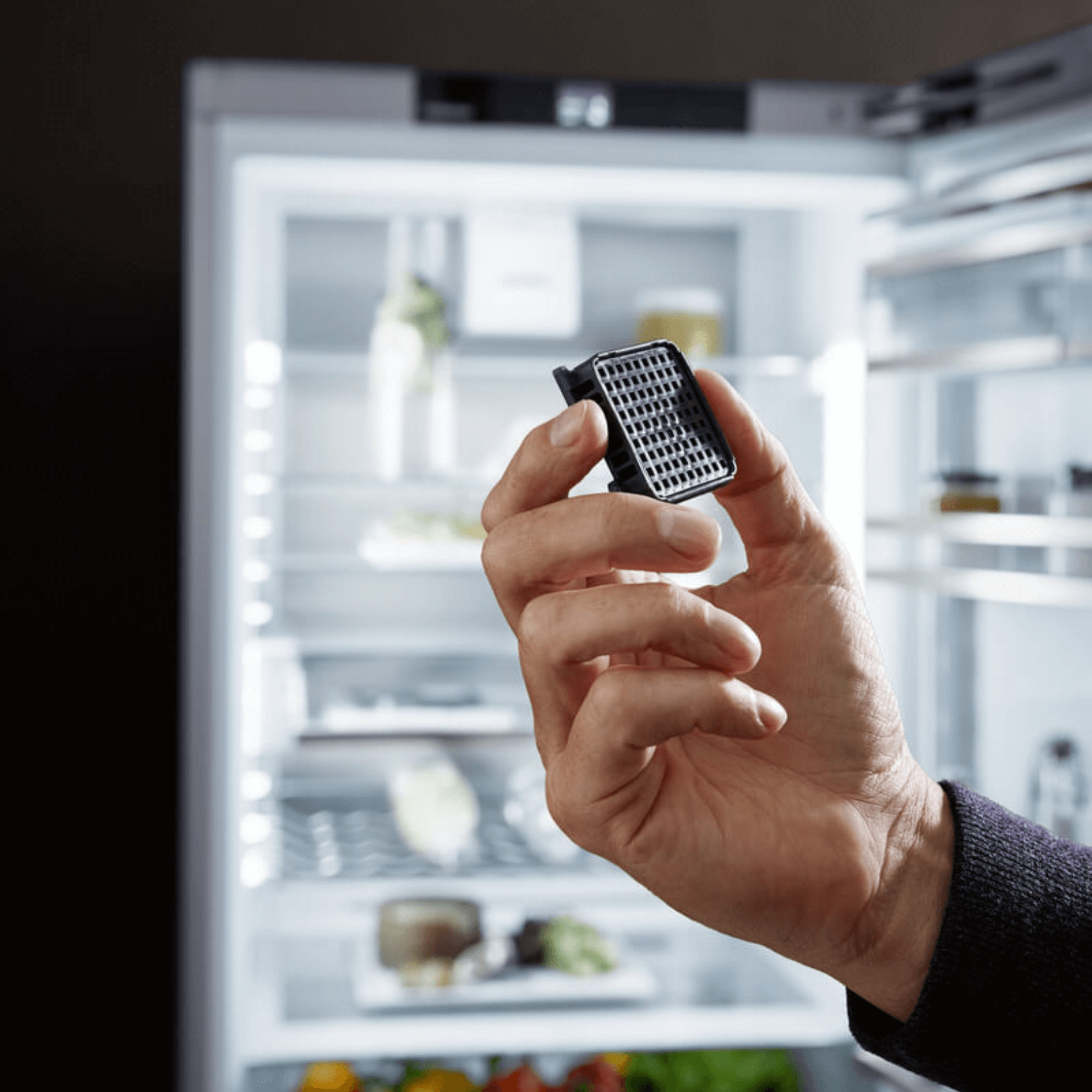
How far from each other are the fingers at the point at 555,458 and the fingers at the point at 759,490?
82 mm

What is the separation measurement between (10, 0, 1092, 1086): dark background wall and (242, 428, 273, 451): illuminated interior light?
0.95 ft

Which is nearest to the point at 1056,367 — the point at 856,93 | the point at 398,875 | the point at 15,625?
the point at 856,93

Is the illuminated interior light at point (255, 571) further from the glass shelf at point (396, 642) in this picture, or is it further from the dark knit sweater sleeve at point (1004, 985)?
the dark knit sweater sleeve at point (1004, 985)

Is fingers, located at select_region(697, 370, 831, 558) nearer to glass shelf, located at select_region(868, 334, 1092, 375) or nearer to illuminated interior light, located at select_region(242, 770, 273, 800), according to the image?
glass shelf, located at select_region(868, 334, 1092, 375)

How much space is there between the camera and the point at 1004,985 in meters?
0.77

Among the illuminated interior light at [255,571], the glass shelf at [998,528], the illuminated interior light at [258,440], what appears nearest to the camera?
the glass shelf at [998,528]

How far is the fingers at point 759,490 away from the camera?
69 cm

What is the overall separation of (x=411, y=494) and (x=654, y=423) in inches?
61.2

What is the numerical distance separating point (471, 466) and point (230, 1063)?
1082 millimetres

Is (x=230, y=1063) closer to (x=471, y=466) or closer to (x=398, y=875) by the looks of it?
(x=398, y=875)

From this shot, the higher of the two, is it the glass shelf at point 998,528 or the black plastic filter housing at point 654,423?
the black plastic filter housing at point 654,423

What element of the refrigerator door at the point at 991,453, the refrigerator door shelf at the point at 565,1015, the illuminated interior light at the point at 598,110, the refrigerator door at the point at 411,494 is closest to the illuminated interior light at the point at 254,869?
the refrigerator door at the point at 411,494

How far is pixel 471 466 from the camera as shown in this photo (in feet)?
7.39

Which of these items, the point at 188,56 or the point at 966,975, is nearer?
the point at 966,975
